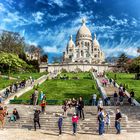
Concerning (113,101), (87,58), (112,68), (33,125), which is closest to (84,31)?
(87,58)

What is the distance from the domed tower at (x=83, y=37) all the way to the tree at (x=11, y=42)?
46.9 metres

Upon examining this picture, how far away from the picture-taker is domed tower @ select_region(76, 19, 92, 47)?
459ft

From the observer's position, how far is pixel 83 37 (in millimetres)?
140875

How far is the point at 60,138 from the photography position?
72.3ft

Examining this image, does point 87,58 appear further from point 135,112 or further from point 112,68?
point 135,112

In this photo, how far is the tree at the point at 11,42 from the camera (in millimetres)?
91000

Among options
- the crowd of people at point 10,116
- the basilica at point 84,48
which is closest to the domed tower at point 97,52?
the basilica at point 84,48

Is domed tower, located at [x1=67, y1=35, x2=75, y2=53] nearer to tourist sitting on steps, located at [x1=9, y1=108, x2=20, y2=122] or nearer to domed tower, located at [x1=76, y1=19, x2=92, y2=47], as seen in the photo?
domed tower, located at [x1=76, y1=19, x2=92, y2=47]

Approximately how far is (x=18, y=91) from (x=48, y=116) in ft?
50.3

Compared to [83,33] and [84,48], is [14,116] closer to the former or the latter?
[84,48]

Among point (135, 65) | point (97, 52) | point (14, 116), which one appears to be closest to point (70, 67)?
point (97, 52)

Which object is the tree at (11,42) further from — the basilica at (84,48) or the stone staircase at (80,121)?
the stone staircase at (80,121)

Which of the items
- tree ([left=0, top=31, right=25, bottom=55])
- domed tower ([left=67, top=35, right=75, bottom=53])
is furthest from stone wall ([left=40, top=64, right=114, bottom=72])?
domed tower ([left=67, top=35, right=75, bottom=53])

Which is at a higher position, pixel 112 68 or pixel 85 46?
pixel 85 46
